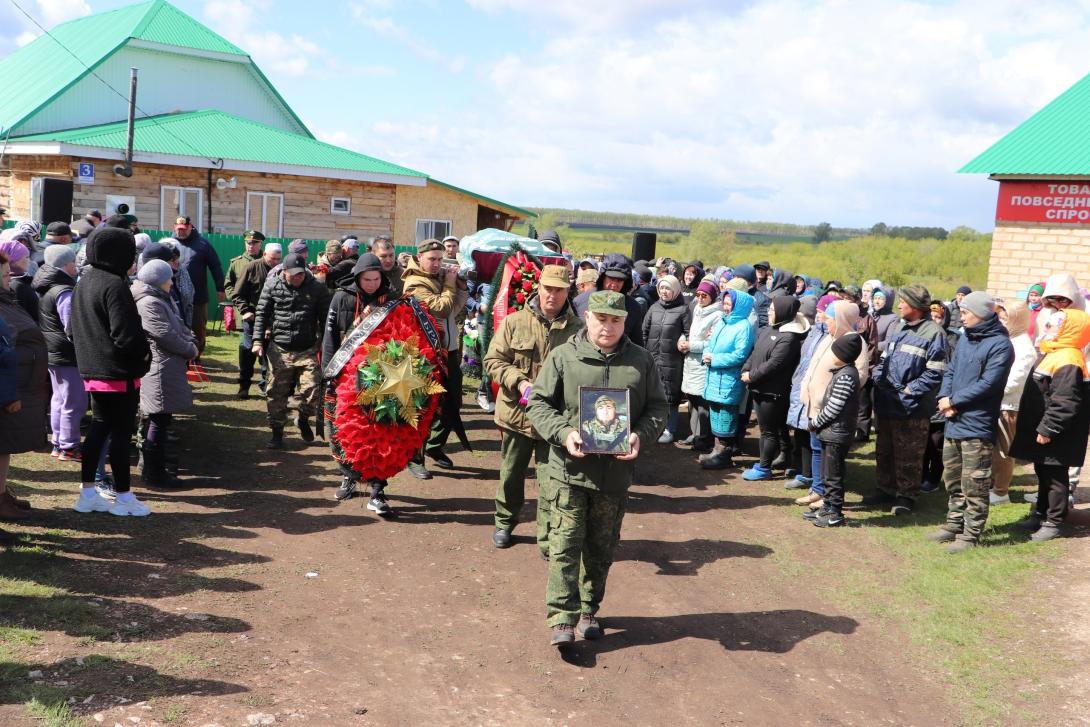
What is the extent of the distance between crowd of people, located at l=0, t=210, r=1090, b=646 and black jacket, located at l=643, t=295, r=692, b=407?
0.09ft

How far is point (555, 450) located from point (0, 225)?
9431mm

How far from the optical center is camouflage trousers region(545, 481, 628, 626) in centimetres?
525

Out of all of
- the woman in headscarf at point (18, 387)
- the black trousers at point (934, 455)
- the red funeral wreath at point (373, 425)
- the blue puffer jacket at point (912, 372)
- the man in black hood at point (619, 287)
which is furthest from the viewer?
the black trousers at point (934, 455)

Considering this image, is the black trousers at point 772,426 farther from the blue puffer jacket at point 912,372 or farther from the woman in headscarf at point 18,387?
the woman in headscarf at point 18,387

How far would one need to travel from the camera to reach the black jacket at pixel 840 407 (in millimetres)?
7832

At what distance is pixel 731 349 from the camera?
9.72 m

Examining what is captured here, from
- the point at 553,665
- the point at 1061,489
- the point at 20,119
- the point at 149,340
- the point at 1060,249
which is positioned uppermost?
the point at 20,119

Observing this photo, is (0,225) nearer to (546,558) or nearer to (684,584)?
(546,558)

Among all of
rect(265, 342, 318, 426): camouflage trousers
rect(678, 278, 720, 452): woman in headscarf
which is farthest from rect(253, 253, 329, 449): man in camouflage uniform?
rect(678, 278, 720, 452): woman in headscarf

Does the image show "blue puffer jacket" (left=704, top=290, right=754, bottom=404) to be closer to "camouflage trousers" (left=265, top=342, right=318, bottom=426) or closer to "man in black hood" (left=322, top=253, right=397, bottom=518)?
"man in black hood" (left=322, top=253, right=397, bottom=518)

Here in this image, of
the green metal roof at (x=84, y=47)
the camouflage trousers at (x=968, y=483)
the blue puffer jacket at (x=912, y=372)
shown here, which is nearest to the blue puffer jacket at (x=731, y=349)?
the blue puffer jacket at (x=912, y=372)

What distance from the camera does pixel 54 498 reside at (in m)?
7.30

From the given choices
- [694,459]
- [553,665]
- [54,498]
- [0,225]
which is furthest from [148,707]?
[0,225]

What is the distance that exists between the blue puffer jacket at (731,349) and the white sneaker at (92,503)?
5.96 meters
